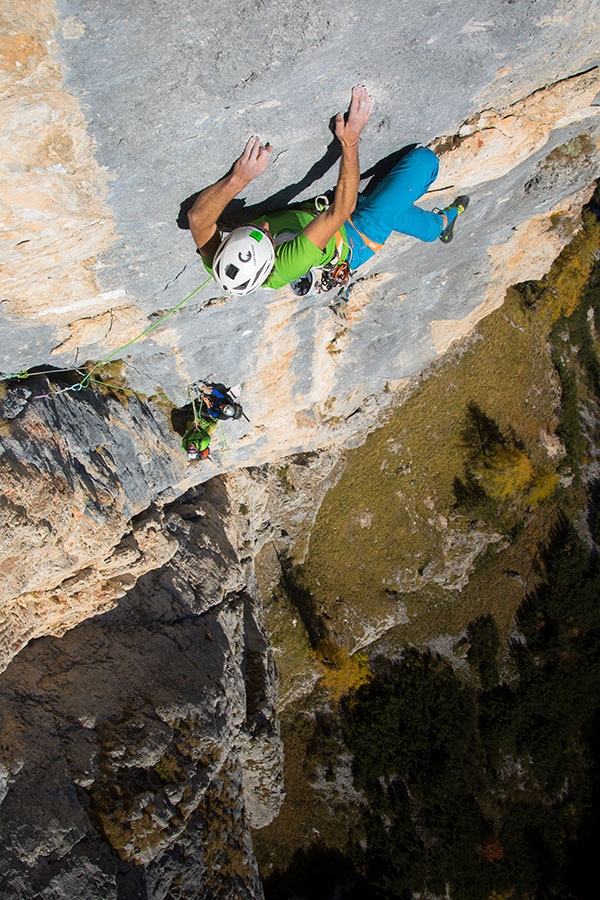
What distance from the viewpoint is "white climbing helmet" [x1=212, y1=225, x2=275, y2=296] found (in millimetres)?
4234

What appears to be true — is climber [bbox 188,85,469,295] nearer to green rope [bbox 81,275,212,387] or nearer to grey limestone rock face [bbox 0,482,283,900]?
green rope [bbox 81,275,212,387]

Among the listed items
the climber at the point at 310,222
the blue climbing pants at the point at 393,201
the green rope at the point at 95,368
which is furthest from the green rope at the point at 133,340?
the blue climbing pants at the point at 393,201

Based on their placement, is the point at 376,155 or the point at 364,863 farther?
the point at 364,863

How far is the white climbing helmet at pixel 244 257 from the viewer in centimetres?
423

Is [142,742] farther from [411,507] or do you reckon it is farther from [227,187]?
[411,507]

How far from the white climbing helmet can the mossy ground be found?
730 centimetres

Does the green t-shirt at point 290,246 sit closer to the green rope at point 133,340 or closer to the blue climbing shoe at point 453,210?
the green rope at point 133,340

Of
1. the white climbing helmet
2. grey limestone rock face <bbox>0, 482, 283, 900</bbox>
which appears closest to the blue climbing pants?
the white climbing helmet

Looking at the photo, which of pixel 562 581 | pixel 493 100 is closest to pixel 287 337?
pixel 493 100

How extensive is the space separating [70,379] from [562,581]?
12062 millimetres

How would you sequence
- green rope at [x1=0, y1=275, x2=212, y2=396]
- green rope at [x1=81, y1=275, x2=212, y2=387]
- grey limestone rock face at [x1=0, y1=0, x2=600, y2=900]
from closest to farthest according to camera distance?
grey limestone rock face at [x1=0, y1=0, x2=600, y2=900] < green rope at [x1=0, y1=275, x2=212, y2=396] < green rope at [x1=81, y1=275, x2=212, y2=387]

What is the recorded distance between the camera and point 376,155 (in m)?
4.82

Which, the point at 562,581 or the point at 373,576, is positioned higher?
the point at 373,576

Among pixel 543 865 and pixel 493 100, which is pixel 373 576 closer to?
pixel 543 865
